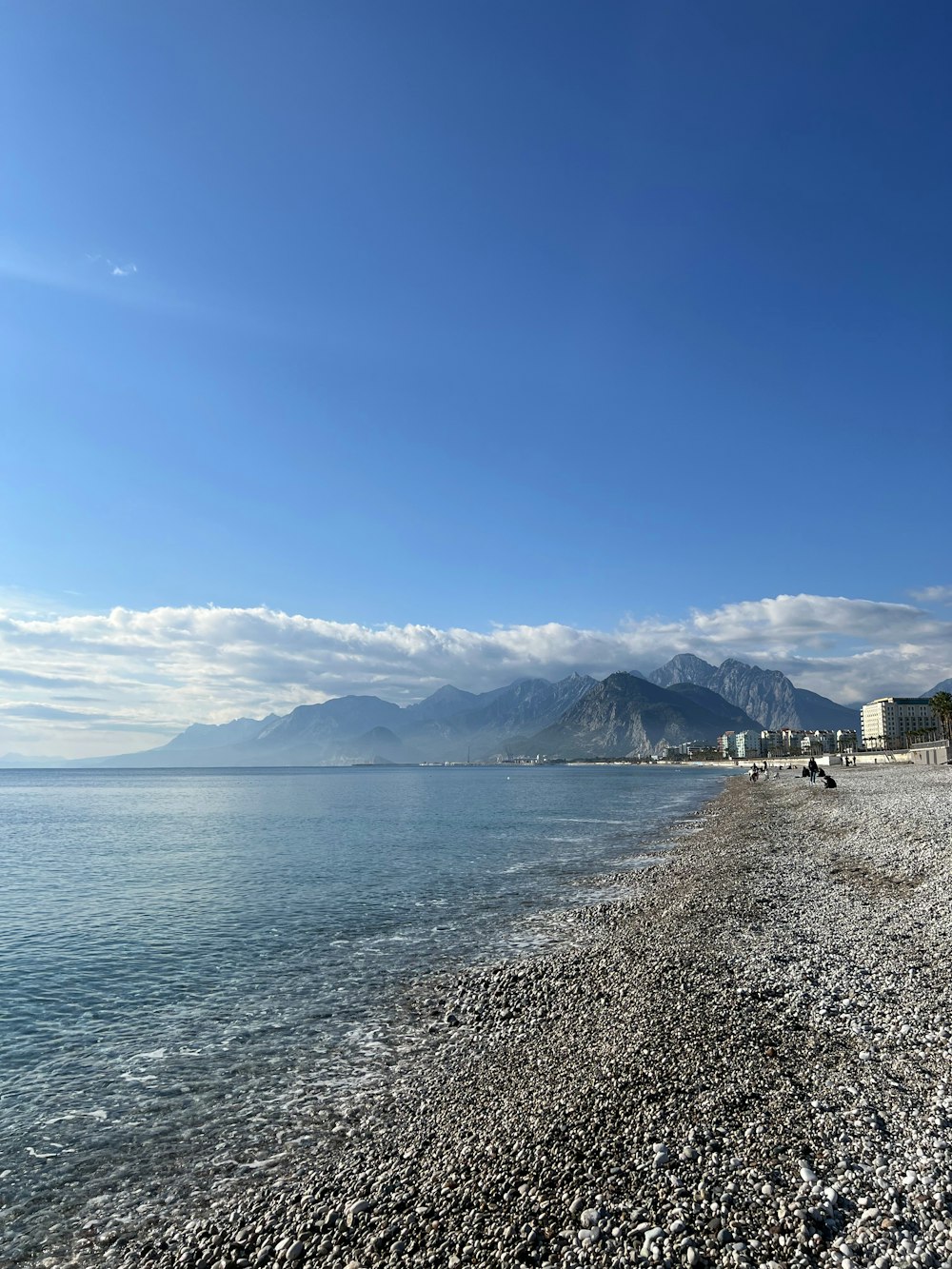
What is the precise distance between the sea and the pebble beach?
0.97 m

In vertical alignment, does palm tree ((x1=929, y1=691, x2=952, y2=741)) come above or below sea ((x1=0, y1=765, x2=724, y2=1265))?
above

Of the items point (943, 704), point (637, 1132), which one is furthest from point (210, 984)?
point (943, 704)

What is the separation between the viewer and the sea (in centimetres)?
997

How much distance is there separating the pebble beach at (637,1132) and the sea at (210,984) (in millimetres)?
967

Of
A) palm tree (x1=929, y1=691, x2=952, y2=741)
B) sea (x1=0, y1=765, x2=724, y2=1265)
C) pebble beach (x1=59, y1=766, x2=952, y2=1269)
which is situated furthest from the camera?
palm tree (x1=929, y1=691, x2=952, y2=741)

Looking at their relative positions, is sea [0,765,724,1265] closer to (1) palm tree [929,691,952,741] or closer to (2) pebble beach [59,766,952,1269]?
(2) pebble beach [59,766,952,1269]

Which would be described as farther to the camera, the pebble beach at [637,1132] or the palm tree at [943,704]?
the palm tree at [943,704]

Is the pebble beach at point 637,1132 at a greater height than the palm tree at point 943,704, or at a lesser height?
lesser

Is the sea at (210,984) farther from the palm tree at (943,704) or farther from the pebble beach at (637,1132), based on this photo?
the palm tree at (943,704)

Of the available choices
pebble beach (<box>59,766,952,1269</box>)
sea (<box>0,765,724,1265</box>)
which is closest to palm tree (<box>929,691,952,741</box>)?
sea (<box>0,765,724,1265</box>)

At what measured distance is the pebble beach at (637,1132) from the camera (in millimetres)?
6996

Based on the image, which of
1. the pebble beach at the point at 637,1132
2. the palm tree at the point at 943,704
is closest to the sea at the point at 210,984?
the pebble beach at the point at 637,1132

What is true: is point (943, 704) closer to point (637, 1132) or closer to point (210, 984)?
point (210, 984)

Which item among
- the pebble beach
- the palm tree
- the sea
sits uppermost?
the palm tree
